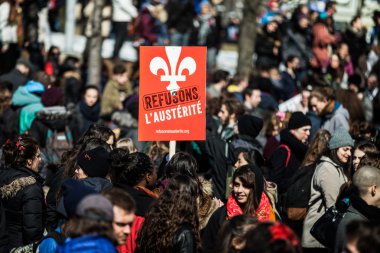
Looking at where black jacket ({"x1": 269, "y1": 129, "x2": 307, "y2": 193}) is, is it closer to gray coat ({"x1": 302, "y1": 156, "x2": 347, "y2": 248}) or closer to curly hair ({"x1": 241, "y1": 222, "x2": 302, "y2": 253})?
gray coat ({"x1": 302, "y1": 156, "x2": 347, "y2": 248})

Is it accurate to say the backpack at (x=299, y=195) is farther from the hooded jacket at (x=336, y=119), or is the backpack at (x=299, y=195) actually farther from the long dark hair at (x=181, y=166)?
the hooded jacket at (x=336, y=119)

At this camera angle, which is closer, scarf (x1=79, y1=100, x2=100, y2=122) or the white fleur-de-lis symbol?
the white fleur-de-lis symbol

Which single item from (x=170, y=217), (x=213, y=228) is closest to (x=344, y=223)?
(x=213, y=228)

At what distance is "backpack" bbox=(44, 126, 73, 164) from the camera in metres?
12.1

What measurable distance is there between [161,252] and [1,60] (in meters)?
12.0

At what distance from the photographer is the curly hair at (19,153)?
8406 mm

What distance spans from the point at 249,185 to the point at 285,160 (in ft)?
8.76

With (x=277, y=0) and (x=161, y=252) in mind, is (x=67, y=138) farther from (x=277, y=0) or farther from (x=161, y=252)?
(x=277, y=0)

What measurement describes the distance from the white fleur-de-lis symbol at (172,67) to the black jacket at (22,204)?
165 centimetres

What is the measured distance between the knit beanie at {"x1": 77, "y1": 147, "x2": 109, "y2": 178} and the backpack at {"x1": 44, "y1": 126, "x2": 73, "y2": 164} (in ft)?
14.2

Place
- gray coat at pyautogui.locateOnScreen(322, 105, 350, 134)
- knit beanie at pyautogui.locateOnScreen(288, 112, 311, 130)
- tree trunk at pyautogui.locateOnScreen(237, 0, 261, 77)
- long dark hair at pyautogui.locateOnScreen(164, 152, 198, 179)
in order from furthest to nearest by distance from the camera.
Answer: tree trunk at pyautogui.locateOnScreen(237, 0, 261, 77) → gray coat at pyautogui.locateOnScreen(322, 105, 350, 134) → knit beanie at pyautogui.locateOnScreen(288, 112, 311, 130) → long dark hair at pyautogui.locateOnScreen(164, 152, 198, 179)

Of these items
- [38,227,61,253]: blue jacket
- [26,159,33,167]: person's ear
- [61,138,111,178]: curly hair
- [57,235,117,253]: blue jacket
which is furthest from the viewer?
[26,159,33,167]: person's ear

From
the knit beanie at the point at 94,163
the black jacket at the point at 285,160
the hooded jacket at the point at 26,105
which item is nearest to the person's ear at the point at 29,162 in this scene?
the knit beanie at the point at 94,163

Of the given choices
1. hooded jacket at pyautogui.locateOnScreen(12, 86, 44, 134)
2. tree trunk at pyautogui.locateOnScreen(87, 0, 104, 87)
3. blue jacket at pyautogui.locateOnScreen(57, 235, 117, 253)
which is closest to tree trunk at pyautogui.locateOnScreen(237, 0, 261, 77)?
tree trunk at pyautogui.locateOnScreen(87, 0, 104, 87)
